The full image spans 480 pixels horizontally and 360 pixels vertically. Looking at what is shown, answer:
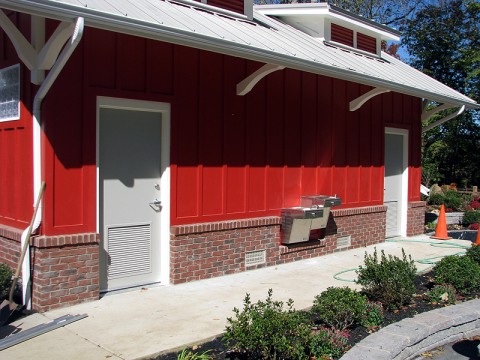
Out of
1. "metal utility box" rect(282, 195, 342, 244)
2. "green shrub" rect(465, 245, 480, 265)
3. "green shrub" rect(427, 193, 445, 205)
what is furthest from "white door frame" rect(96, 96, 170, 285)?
"green shrub" rect(427, 193, 445, 205)

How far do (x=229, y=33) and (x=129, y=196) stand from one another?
2.62 m

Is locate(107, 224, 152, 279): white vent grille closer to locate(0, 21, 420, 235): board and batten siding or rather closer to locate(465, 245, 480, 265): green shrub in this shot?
locate(0, 21, 420, 235): board and batten siding

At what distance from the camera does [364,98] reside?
1011 cm

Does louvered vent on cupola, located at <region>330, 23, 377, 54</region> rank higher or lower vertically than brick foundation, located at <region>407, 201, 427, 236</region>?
higher

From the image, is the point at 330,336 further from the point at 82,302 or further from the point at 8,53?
the point at 8,53

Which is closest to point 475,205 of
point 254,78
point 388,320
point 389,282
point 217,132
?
point 254,78

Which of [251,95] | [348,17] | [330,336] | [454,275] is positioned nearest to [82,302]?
[330,336]

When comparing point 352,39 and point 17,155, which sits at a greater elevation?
point 352,39

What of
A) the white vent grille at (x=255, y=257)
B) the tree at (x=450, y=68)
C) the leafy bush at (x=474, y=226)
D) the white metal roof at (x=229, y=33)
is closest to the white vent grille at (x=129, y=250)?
the white vent grille at (x=255, y=257)

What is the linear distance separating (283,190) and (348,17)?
4.72 m

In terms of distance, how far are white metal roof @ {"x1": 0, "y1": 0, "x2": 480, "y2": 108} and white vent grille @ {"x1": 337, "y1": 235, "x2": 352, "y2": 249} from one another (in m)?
3.02

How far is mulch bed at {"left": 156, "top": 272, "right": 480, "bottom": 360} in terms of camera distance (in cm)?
477

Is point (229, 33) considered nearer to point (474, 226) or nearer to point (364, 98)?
point (364, 98)

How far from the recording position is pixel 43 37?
588cm
